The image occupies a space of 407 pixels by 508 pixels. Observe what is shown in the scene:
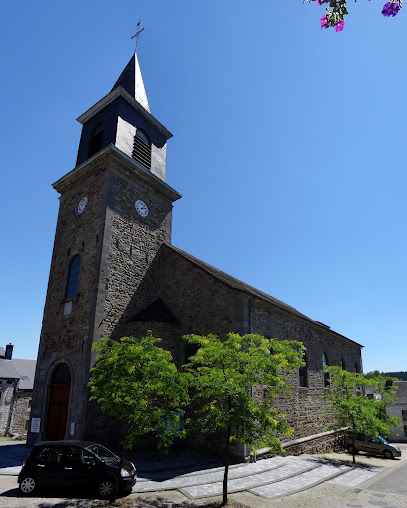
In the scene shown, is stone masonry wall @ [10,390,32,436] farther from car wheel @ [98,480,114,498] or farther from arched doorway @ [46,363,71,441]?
car wheel @ [98,480,114,498]

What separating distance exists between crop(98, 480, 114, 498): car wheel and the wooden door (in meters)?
5.76

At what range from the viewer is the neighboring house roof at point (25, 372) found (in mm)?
31078

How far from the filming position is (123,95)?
56.2ft

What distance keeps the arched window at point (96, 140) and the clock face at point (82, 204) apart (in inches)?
99.1

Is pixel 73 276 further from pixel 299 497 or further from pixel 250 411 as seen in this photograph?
pixel 299 497

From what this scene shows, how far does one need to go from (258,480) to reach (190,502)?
292 centimetres

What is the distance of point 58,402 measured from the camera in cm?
1352

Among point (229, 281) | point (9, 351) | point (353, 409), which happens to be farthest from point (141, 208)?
point (9, 351)

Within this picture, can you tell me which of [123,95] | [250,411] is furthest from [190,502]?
[123,95]

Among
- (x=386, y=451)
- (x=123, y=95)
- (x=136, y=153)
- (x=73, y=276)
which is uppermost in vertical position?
(x=123, y=95)

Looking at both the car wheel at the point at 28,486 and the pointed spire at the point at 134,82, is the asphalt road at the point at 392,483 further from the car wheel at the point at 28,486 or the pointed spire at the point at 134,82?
the pointed spire at the point at 134,82

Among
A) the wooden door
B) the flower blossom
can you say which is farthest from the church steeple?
the flower blossom

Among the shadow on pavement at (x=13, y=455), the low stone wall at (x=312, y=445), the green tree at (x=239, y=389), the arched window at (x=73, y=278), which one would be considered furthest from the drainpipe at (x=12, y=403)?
the green tree at (x=239, y=389)

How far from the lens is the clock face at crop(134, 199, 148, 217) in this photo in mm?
16641
